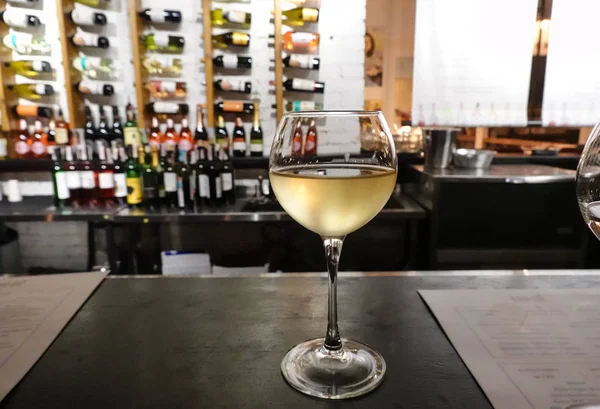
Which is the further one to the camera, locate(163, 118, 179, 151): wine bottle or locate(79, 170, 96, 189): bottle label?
locate(163, 118, 179, 151): wine bottle

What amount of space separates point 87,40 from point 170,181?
1.02 metres

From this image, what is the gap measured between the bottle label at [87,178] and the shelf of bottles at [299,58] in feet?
3.70

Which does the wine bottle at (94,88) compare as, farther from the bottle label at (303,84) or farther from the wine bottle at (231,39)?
the bottle label at (303,84)

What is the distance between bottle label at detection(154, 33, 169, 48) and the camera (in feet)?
8.92

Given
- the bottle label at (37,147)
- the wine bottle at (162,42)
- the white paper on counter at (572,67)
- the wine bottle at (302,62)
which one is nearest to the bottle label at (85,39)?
the wine bottle at (162,42)

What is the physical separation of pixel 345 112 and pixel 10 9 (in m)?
2.94

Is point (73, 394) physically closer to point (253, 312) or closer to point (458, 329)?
point (253, 312)

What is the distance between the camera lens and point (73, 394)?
45 cm

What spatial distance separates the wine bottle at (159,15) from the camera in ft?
8.57

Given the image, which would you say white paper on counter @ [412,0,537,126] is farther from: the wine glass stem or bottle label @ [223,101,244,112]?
the wine glass stem

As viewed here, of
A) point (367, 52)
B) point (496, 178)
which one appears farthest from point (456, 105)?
point (367, 52)

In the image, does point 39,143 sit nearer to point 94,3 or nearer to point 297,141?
point 94,3

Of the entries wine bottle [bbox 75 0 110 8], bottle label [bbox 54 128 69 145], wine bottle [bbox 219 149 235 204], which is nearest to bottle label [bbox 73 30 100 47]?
wine bottle [bbox 75 0 110 8]

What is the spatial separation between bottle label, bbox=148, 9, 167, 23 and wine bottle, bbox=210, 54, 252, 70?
0.37 meters
